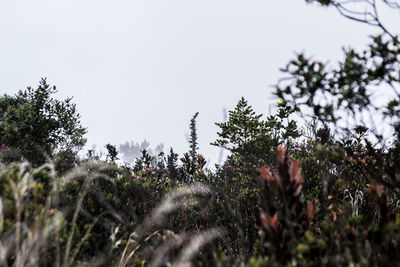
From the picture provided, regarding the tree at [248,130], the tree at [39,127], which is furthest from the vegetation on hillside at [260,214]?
the tree at [39,127]

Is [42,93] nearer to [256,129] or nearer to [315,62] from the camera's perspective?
[256,129]

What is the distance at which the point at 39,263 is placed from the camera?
6.12 ft

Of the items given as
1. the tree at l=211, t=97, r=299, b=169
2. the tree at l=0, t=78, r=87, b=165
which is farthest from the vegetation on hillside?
the tree at l=0, t=78, r=87, b=165

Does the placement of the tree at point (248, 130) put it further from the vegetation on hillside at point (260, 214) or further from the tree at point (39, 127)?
the tree at point (39, 127)

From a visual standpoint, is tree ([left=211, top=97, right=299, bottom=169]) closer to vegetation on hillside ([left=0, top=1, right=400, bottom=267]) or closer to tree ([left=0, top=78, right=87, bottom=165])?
vegetation on hillside ([left=0, top=1, right=400, bottom=267])

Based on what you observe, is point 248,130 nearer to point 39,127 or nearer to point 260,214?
point 260,214

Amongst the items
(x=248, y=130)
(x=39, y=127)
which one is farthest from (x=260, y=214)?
(x=39, y=127)

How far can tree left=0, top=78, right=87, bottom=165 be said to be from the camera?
10625 millimetres

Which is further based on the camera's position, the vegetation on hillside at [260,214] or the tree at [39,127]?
the tree at [39,127]

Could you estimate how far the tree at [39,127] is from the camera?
34.9 ft

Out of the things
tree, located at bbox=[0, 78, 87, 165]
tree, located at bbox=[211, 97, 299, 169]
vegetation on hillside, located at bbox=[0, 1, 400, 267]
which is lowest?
vegetation on hillside, located at bbox=[0, 1, 400, 267]

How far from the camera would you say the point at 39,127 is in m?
11.6

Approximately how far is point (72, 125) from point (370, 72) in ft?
46.8

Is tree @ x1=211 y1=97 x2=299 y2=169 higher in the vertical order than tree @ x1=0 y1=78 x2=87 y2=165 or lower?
lower
